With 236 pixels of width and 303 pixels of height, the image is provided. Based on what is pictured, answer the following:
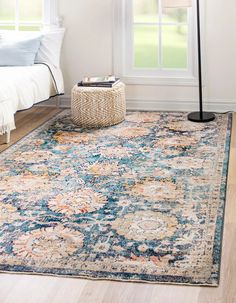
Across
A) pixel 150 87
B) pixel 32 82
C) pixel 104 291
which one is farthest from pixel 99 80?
pixel 104 291

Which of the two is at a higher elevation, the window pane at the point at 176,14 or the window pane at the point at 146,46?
the window pane at the point at 176,14

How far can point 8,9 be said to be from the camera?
5961mm

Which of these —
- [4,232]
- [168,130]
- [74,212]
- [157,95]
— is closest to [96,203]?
[74,212]

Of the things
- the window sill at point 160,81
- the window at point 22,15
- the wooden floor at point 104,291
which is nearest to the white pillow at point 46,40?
the window at point 22,15

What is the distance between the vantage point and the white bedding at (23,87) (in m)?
4.64

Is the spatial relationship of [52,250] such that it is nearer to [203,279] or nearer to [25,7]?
[203,279]

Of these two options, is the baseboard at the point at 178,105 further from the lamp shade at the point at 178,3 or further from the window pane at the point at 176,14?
the lamp shade at the point at 178,3

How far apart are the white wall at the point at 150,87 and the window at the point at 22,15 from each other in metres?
0.27

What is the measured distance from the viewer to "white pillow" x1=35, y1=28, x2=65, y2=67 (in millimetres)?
5543

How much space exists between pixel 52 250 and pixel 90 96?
8.14ft

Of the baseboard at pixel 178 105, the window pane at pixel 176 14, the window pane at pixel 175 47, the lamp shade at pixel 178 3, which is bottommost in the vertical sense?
the baseboard at pixel 178 105

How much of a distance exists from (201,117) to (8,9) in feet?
7.06

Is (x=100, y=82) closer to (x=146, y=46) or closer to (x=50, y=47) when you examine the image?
(x=50, y=47)

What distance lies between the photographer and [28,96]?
5.08m
